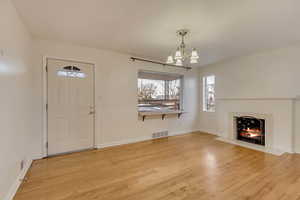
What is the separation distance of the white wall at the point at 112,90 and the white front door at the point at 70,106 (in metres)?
0.17

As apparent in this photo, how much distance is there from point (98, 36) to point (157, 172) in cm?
274

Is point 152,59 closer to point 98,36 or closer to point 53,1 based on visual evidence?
point 98,36

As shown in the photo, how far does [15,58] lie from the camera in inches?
81.0

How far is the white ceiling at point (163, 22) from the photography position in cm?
201

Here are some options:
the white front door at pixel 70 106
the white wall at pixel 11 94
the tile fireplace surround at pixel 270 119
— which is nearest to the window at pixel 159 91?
the white front door at pixel 70 106

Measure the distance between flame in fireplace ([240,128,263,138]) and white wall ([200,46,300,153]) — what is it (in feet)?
2.32

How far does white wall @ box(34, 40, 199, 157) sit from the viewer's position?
10.8 feet

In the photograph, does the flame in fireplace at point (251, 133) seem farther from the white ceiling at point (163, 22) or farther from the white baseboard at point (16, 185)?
the white baseboard at point (16, 185)

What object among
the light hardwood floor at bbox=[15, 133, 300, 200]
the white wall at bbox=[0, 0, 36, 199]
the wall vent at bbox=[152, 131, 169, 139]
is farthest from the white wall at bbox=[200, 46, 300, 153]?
the white wall at bbox=[0, 0, 36, 199]

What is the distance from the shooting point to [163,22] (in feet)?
8.05

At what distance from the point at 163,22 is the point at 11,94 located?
2345 mm

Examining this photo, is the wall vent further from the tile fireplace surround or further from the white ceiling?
the white ceiling

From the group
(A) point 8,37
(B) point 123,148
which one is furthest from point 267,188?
(A) point 8,37

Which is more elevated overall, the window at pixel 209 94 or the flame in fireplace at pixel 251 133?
the window at pixel 209 94
